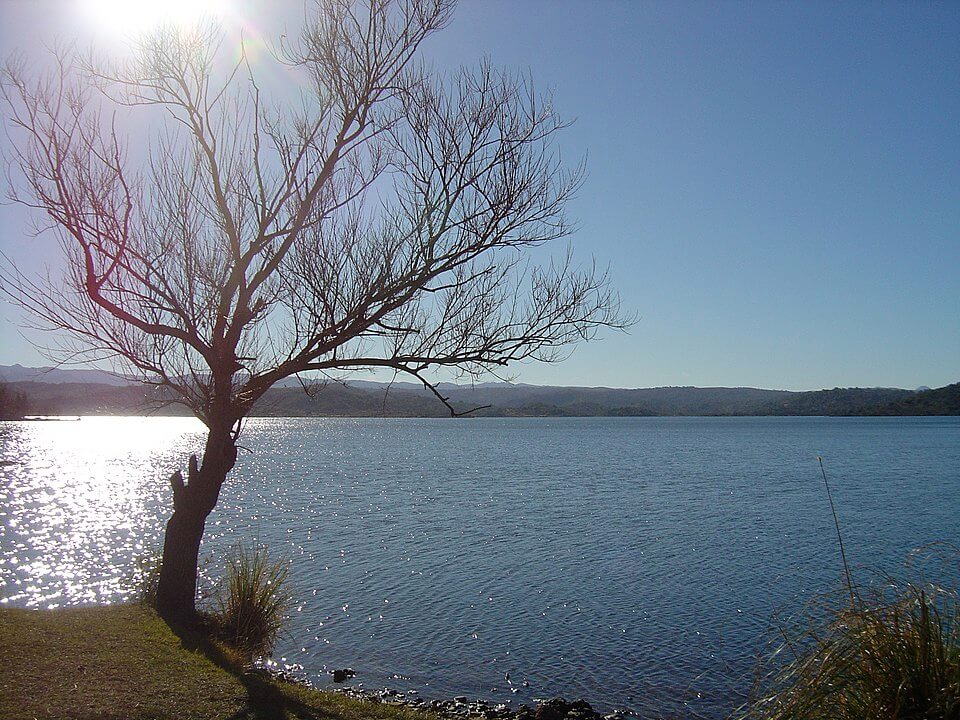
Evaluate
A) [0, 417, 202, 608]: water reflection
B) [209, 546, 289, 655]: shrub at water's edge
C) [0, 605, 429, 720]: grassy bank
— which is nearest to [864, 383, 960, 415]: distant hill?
[0, 417, 202, 608]: water reflection

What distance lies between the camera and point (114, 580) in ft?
65.5

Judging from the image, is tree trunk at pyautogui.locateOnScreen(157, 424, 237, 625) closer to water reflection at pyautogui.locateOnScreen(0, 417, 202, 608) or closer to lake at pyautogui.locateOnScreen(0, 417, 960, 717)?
water reflection at pyautogui.locateOnScreen(0, 417, 202, 608)

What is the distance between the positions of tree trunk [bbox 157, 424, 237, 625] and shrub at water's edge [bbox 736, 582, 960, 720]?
7.86 meters

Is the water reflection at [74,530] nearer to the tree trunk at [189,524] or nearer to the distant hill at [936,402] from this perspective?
the tree trunk at [189,524]

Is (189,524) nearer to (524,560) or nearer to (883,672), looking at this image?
(883,672)

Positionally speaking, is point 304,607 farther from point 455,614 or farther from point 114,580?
point 114,580

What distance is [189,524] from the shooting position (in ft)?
36.9

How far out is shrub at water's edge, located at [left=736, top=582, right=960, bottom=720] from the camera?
5.43m

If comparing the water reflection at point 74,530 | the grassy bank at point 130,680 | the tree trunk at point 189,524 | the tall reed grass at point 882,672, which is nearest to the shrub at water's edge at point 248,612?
the tree trunk at point 189,524

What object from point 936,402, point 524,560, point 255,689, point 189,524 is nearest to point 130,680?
point 255,689

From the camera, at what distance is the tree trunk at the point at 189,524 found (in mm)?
11164

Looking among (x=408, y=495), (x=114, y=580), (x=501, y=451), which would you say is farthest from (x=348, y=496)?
(x=501, y=451)

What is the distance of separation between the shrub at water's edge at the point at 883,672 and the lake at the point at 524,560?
7.08 meters

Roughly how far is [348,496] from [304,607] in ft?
72.4
